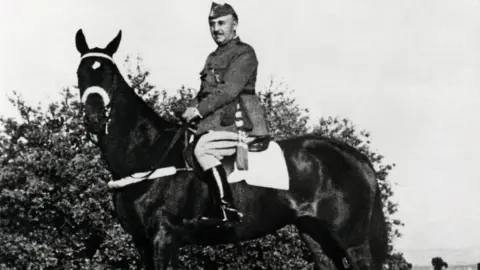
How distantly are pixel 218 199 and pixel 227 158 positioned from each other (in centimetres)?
56

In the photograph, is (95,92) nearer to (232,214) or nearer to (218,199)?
(218,199)

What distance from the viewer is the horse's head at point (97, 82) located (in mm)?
6680

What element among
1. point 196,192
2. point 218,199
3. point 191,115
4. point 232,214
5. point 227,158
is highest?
point 191,115

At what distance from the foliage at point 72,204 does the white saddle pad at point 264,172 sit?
53.7 ft

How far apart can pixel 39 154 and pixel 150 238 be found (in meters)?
22.6

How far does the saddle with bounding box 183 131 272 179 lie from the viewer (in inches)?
277

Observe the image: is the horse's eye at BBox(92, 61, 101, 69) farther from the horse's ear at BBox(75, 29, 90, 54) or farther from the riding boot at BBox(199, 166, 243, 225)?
the riding boot at BBox(199, 166, 243, 225)

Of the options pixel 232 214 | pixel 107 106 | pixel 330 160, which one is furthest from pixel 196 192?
pixel 330 160

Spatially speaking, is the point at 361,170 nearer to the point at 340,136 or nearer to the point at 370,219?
the point at 370,219

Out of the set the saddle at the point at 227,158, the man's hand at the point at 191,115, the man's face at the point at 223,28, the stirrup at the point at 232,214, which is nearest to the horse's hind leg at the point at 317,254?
the stirrup at the point at 232,214

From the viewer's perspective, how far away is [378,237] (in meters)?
7.42

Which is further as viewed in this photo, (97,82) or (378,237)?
(378,237)

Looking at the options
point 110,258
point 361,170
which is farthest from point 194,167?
point 110,258

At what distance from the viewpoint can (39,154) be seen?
27.8 m
